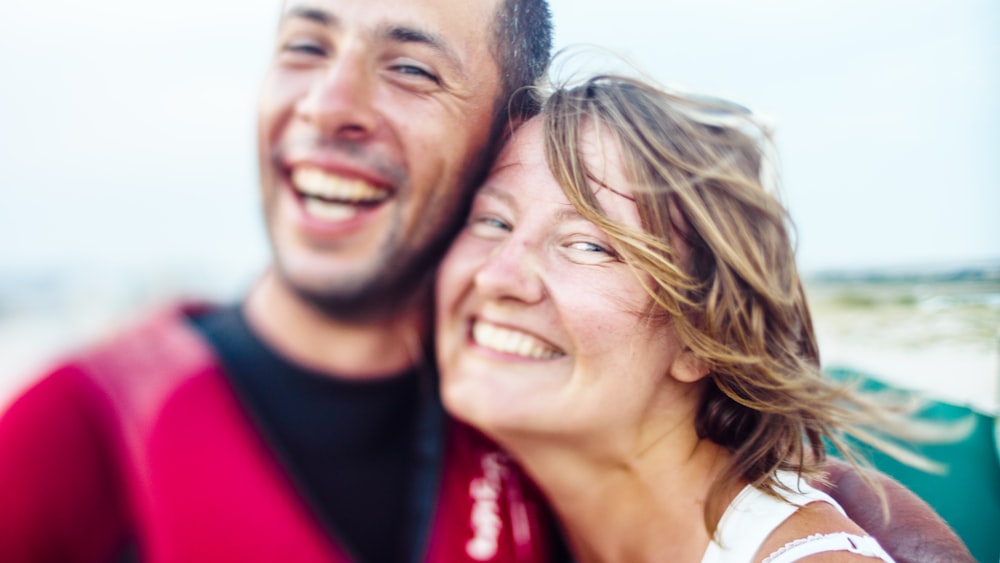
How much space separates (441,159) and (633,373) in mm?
562

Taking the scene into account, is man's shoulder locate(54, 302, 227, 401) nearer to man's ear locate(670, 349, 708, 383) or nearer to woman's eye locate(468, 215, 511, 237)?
woman's eye locate(468, 215, 511, 237)

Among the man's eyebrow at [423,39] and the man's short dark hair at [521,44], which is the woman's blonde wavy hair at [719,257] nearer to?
the man's short dark hair at [521,44]

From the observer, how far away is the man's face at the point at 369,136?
1.36 meters

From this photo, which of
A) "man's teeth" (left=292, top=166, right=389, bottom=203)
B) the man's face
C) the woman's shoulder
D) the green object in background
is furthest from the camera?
the green object in background

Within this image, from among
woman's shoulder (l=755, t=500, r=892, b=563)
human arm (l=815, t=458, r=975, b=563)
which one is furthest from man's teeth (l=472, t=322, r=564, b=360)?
human arm (l=815, t=458, r=975, b=563)

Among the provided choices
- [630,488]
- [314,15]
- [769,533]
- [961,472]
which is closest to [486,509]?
[630,488]

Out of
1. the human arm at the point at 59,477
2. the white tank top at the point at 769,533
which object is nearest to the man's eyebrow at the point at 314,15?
the human arm at the point at 59,477

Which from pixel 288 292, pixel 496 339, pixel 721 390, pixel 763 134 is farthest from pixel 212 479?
pixel 763 134

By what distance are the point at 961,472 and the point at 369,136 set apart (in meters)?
1.60

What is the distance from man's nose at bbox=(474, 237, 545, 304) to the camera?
1.33 metres

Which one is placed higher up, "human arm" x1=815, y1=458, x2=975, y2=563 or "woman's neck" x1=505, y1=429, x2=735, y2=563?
"human arm" x1=815, y1=458, x2=975, y2=563

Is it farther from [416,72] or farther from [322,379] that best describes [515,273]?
[322,379]

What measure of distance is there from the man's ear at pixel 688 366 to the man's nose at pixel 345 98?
753 millimetres

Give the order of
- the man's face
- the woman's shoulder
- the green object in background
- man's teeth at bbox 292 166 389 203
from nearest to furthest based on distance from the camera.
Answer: the woman's shoulder < the man's face < man's teeth at bbox 292 166 389 203 < the green object in background
